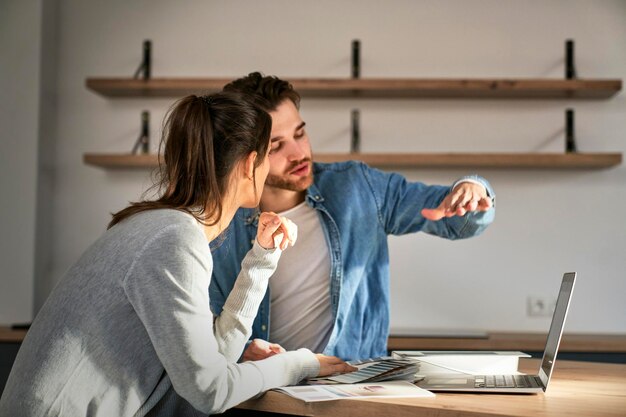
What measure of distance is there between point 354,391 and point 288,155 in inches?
34.7

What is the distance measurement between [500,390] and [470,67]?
2458 mm

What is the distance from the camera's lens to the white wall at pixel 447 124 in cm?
369

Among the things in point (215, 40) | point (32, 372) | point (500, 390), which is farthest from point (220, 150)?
point (215, 40)

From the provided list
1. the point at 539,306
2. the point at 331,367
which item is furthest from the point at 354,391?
the point at 539,306

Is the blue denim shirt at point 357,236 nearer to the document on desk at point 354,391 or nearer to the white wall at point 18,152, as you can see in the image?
the document on desk at point 354,391

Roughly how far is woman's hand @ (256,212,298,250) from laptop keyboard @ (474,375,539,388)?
1.52 feet

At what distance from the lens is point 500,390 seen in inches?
60.0

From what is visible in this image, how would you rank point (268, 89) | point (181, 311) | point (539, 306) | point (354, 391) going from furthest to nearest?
point (539, 306), point (268, 89), point (354, 391), point (181, 311)

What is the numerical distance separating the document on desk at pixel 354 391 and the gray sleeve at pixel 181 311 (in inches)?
5.1

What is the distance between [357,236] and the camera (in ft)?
7.42

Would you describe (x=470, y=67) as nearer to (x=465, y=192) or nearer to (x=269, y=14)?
(x=269, y=14)

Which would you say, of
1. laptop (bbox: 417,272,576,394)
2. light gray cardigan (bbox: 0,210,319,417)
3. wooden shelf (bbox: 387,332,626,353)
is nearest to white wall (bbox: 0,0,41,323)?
wooden shelf (bbox: 387,332,626,353)

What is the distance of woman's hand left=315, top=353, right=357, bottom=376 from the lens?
1654mm

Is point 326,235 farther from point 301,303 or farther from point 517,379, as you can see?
point 517,379
